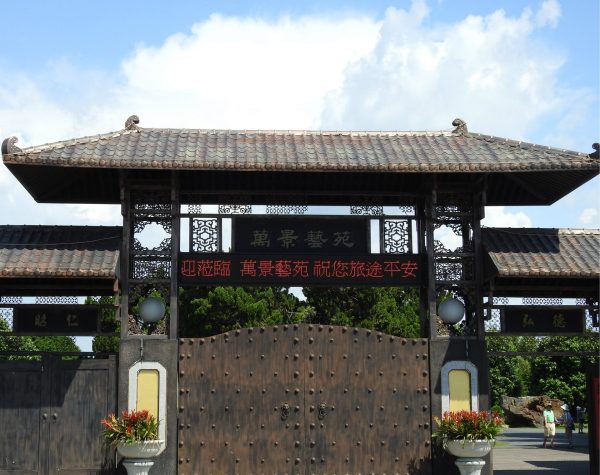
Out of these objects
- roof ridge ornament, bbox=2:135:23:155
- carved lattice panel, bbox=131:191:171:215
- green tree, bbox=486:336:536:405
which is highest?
roof ridge ornament, bbox=2:135:23:155

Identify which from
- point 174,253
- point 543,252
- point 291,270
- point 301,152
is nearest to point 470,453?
point 543,252

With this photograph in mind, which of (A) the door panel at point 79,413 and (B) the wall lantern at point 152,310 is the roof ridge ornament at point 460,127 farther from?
(A) the door panel at point 79,413

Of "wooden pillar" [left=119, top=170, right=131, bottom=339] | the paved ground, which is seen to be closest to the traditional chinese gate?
"wooden pillar" [left=119, top=170, right=131, bottom=339]

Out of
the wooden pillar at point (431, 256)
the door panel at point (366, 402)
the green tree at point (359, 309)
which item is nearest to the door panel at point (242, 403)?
the door panel at point (366, 402)

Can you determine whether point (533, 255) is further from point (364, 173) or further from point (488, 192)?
point (364, 173)

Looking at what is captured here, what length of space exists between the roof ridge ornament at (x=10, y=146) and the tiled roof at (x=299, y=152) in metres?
0.01

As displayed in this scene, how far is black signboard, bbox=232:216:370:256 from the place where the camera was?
10102 mm

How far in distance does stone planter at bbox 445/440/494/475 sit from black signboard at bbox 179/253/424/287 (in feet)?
6.49

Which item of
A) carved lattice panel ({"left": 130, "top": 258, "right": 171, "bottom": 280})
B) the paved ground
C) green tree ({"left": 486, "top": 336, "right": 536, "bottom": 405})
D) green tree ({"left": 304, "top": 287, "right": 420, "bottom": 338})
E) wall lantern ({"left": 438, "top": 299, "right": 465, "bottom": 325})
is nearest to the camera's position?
carved lattice panel ({"left": 130, "top": 258, "right": 171, "bottom": 280})

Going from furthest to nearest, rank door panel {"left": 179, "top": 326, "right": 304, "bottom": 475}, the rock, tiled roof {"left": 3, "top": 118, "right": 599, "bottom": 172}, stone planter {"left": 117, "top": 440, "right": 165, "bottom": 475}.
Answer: the rock, door panel {"left": 179, "top": 326, "right": 304, "bottom": 475}, tiled roof {"left": 3, "top": 118, "right": 599, "bottom": 172}, stone planter {"left": 117, "top": 440, "right": 165, "bottom": 475}

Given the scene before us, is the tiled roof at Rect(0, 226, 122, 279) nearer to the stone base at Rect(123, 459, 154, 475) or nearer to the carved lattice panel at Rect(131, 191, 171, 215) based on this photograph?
the carved lattice panel at Rect(131, 191, 171, 215)

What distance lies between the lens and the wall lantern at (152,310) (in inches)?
387

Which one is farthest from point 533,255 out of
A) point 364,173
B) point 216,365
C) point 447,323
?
point 216,365

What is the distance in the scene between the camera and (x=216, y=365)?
9750 mm
